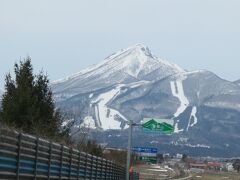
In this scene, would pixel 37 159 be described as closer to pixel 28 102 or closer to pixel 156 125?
pixel 28 102

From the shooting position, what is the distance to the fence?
13.4 m

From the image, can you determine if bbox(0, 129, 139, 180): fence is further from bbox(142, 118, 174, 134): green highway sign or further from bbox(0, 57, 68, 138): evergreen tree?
bbox(142, 118, 174, 134): green highway sign

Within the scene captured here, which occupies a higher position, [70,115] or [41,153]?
[70,115]

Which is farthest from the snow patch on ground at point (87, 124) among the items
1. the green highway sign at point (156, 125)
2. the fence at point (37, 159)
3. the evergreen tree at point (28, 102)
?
the fence at point (37, 159)

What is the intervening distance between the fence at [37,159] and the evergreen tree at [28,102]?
10.8m

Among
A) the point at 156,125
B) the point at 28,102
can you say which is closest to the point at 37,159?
the point at 28,102

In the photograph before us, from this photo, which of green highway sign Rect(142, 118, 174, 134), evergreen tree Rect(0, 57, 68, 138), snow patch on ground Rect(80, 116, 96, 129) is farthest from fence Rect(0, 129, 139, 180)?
A: snow patch on ground Rect(80, 116, 96, 129)

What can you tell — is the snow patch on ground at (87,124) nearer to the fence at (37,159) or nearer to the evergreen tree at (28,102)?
the evergreen tree at (28,102)

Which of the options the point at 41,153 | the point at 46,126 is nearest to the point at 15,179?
the point at 41,153

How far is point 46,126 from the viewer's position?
34.0m

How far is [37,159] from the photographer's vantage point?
16156 mm

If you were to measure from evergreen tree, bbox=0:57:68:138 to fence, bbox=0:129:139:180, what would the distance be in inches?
425

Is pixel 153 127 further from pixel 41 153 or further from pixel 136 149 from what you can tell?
pixel 41 153

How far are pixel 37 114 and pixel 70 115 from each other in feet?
37.3
